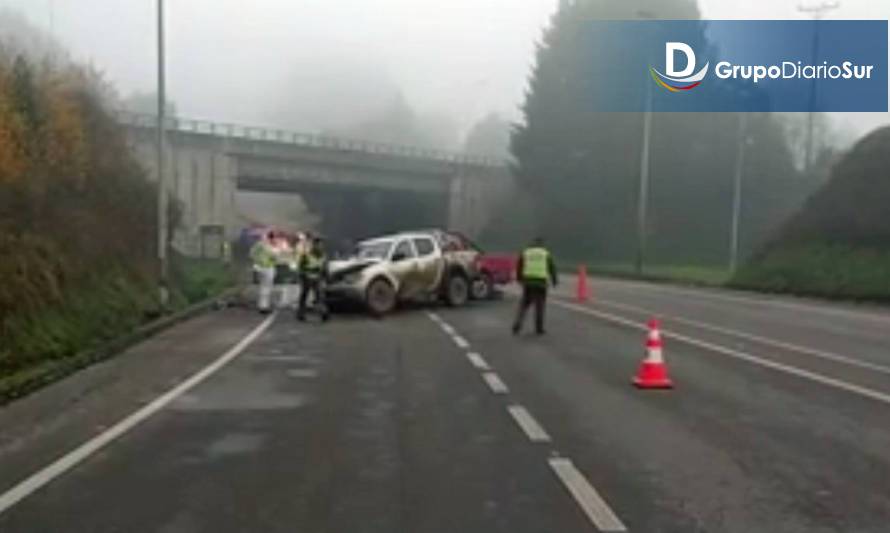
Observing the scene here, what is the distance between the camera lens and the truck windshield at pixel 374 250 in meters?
23.7

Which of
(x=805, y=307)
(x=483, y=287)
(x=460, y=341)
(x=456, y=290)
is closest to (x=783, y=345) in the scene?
(x=460, y=341)

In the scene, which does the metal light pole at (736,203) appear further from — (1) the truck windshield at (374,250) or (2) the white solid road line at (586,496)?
(2) the white solid road line at (586,496)

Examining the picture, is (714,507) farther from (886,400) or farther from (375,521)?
(886,400)

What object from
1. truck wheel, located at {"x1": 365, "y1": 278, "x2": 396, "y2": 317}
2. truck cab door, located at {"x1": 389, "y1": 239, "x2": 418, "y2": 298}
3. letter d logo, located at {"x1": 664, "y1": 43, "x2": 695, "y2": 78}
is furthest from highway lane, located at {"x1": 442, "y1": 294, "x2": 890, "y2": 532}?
letter d logo, located at {"x1": 664, "y1": 43, "x2": 695, "y2": 78}

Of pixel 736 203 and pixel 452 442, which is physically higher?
pixel 736 203

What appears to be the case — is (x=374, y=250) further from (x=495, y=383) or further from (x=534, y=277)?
(x=495, y=383)

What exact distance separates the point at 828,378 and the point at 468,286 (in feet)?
45.8

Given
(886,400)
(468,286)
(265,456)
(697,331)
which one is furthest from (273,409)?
(468,286)

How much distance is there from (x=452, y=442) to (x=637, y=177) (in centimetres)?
6578

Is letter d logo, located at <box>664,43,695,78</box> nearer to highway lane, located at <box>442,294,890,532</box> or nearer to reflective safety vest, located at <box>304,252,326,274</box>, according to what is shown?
reflective safety vest, located at <box>304,252,326,274</box>

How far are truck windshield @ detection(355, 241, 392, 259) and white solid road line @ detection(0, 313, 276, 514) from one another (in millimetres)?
9674

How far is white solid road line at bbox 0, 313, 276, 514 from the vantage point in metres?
6.77

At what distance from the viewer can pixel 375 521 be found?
604 cm

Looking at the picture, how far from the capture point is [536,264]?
1839 centimetres
